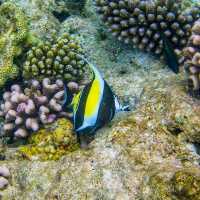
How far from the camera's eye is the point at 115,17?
17.5 feet

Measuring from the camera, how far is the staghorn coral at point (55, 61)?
15.4ft

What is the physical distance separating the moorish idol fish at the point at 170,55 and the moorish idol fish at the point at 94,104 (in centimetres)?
168

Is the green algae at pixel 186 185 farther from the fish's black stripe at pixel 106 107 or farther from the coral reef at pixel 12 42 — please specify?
the coral reef at pixel 12 42

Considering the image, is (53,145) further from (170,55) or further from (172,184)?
(170,55)

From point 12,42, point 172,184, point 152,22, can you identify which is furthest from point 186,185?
point 12,42

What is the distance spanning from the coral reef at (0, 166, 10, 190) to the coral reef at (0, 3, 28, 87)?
149 cm

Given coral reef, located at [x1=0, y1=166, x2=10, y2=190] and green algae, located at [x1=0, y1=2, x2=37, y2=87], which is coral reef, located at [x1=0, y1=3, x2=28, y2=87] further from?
coral reef, located at [x1=0, y1=166, x2=10, y2=190]

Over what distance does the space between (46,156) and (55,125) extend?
452 mm

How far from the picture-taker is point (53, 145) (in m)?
3.87

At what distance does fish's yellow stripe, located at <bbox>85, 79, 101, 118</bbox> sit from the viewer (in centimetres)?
342

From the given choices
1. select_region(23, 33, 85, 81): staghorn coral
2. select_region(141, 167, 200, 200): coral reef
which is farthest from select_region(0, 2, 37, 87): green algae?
select_region(141, 167, 200, 200): coral reef

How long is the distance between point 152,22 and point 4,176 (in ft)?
10.2

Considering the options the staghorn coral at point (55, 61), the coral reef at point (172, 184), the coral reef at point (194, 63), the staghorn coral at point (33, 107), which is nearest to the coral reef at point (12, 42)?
the staghorn coral at point (55, 61)

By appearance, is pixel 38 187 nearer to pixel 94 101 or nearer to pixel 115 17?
pixel 94 101
